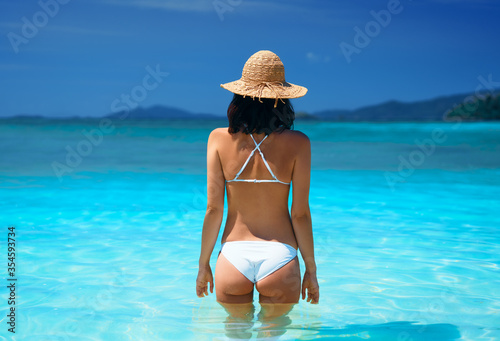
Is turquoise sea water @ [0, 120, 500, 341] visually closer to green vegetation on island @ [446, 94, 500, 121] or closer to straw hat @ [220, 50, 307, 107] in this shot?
straw hat @ [220, 50, 307, 107]

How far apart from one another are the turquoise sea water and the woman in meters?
0.40

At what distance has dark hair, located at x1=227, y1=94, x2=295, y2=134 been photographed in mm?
2570

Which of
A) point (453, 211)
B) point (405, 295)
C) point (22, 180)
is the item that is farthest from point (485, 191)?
point (22, 180)

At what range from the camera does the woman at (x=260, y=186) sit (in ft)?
8.45

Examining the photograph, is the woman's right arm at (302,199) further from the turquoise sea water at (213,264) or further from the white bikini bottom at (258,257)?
the turquoise sea water at (213,264)

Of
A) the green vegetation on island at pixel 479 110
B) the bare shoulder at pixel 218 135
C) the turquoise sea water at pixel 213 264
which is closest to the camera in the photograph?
the bare shoulder at pixel 218 135

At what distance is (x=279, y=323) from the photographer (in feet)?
9.62

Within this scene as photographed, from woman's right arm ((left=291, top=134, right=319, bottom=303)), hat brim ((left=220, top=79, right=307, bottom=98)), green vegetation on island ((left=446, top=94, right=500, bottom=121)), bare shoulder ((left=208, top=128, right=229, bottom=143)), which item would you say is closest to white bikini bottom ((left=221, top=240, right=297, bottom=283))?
woman's right arm ((left=291, top=134, right=319, bottom=303))

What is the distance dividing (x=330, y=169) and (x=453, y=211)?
Answer: 687cm

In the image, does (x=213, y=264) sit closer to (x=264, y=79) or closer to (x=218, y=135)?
(x=218, y=135)

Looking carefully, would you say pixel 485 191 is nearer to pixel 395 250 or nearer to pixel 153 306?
pixel 395 250

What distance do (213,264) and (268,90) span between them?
3286 millimetres

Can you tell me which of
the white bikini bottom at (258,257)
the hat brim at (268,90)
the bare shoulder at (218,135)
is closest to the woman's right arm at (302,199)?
the white bikini bottom at (258,257)

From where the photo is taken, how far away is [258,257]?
2578mm
